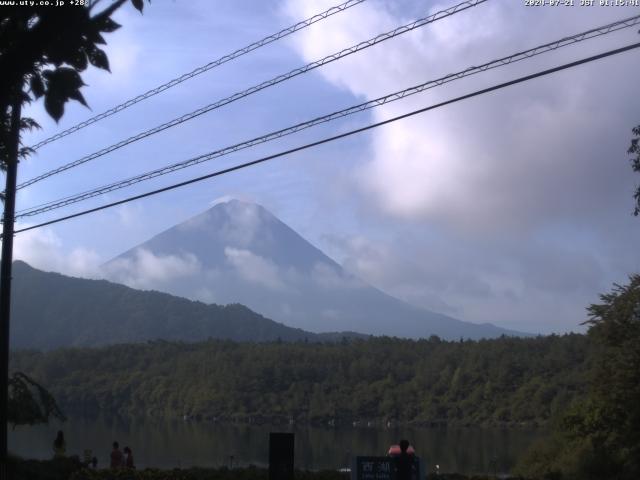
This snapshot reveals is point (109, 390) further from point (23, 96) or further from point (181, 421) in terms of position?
point (23, 96)

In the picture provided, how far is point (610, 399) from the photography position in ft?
94.2

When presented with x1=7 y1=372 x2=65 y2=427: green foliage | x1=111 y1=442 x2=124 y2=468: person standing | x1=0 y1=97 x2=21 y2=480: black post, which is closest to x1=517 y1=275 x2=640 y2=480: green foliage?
x1=111 y1=442 x2=124 y2=468: person standing

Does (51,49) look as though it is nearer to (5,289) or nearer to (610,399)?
(5,289)

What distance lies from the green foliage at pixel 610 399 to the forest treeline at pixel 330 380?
47935 millimetres

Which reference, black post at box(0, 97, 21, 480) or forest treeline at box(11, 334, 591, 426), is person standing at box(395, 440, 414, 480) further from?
forest treeline at box(11, 334, 591, 426)

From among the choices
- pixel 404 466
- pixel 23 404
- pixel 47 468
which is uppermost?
pixel 23 404

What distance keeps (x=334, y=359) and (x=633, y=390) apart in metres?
93.3

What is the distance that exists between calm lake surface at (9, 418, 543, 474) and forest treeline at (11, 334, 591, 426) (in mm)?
5388

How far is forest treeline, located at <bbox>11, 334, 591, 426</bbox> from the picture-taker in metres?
88.4

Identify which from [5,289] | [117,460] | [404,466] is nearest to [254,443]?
[117,460]

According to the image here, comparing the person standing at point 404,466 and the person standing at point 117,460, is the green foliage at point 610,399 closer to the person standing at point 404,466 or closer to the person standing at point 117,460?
the person standing at point 117,460

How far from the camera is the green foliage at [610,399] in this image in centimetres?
2783

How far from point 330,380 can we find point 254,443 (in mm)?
39885

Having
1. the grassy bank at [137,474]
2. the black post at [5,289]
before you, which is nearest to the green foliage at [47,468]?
the grassy bank at [137,474]
